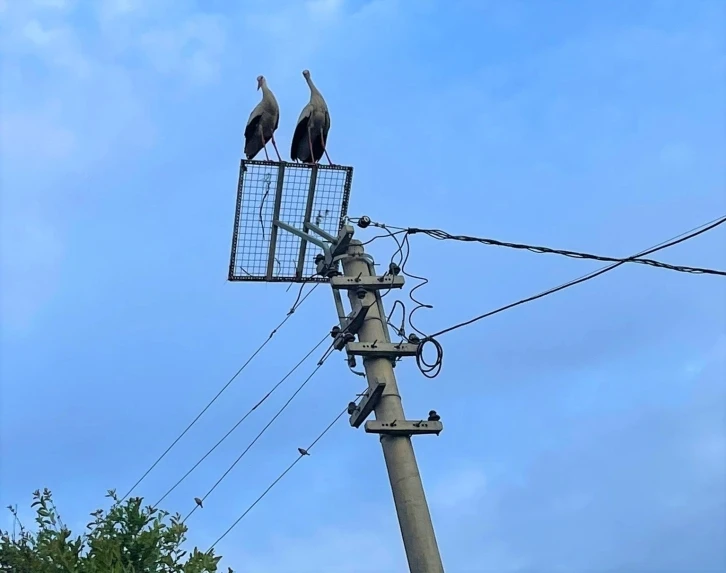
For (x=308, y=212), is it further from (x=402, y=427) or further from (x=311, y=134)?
(x=402, y=427)

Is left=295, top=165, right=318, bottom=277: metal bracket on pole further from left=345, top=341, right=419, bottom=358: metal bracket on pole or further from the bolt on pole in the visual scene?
left=345, top=341, right=419, bottom=358: metal bracket on pole

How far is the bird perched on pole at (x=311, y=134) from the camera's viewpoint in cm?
1105

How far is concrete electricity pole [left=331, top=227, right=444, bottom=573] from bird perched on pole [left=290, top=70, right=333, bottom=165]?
1.84m

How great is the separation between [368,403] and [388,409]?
0.16 metres

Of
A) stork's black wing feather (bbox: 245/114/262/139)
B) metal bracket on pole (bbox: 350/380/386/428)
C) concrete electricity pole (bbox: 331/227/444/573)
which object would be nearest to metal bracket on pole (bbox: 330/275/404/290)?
concrete electricity pole (bbox: 331/227/444/573)

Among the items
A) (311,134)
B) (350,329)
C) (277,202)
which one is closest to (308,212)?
(277,202)

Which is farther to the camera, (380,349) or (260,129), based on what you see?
(260,129)

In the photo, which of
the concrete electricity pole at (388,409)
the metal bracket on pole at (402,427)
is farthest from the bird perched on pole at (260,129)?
the metal bracket on pole at (402,427)

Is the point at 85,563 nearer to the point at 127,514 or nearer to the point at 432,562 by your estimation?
the point at 127,514

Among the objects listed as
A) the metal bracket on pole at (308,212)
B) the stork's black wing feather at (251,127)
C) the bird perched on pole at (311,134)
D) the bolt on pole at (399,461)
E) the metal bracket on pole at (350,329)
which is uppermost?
the stork's black wing feather at (251,127)

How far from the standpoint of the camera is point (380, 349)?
28.9 ft

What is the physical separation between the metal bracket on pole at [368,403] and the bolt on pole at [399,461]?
0.09 ft

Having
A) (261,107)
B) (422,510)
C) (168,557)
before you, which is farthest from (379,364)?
(261,107)

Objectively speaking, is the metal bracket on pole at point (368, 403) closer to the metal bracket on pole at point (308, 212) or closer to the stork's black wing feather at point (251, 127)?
the metal bracket on pole at point (308, 212)
